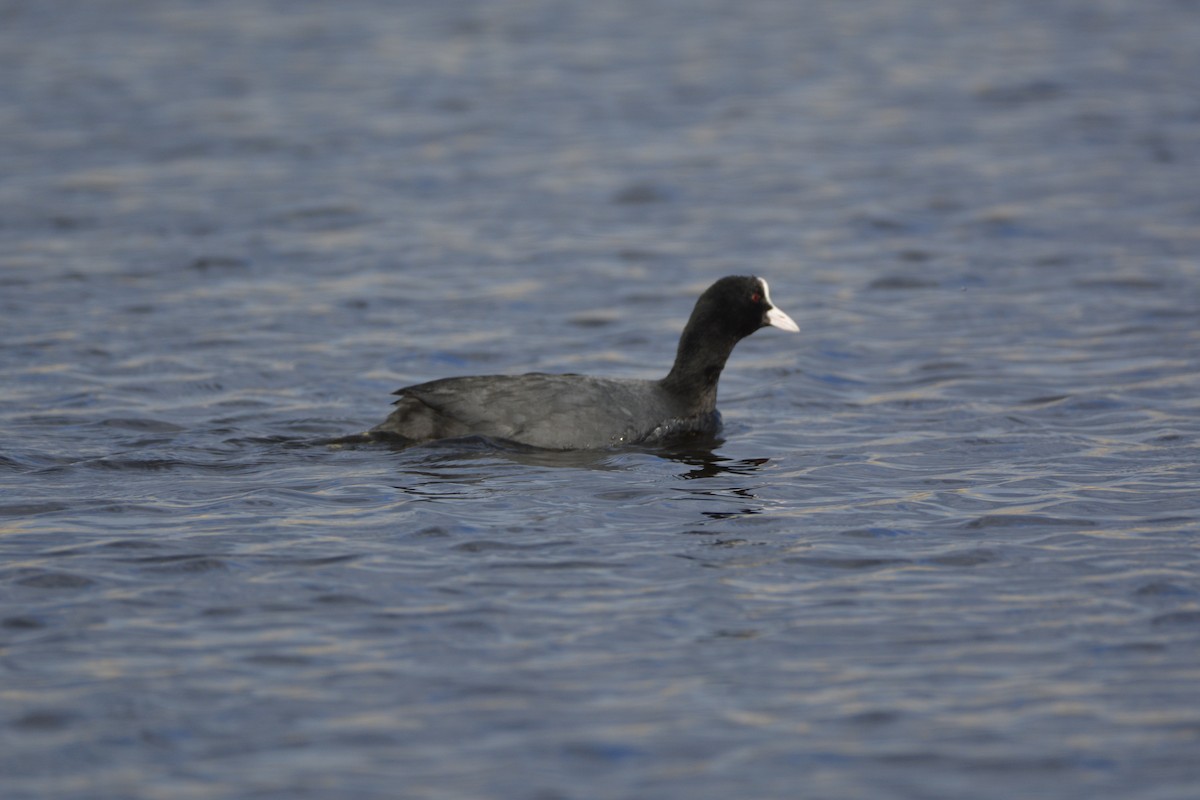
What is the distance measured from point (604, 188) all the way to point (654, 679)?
1217 cm

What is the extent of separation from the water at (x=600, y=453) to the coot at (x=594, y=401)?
207mm

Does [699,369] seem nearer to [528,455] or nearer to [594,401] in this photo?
[594,401]

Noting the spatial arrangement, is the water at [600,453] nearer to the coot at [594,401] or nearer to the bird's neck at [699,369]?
the coot at [594,401]

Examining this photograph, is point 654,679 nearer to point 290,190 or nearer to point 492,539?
point 492,539

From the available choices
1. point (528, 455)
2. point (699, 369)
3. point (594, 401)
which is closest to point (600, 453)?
point (594, 401)

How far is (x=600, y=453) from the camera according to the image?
10062 millimetres

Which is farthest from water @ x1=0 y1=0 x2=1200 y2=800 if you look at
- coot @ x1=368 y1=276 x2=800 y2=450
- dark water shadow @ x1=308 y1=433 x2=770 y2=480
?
coot @ x1=368 y1=276 x2=800 y2=450

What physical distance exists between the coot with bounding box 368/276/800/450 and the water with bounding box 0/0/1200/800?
0.68 ft

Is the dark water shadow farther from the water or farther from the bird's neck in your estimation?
the bird's neck

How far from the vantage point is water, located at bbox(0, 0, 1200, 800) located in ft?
20.1

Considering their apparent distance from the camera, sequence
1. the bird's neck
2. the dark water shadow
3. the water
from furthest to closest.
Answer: the bird's neck → the dark water shadow → the water

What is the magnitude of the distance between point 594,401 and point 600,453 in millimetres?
340

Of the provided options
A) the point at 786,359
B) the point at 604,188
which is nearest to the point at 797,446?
the point at 786,359

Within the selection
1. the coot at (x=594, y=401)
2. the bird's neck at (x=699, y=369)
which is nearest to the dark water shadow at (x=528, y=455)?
the coot at (x=594, y=401)
